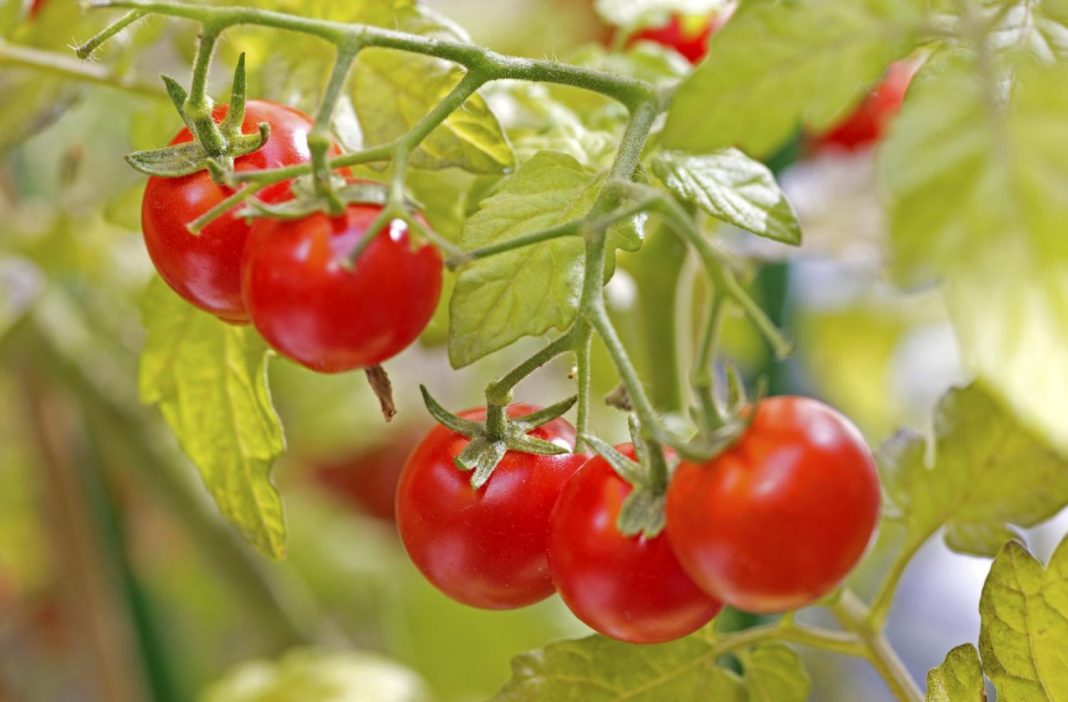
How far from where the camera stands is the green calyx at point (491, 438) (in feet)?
1.50

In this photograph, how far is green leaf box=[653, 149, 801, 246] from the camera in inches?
17.2

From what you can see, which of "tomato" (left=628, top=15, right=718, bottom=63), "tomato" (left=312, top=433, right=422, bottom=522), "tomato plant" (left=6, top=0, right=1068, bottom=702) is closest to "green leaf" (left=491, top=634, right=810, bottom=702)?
"tomato plant" (left=6, top=0, right=1068, bottom=702)

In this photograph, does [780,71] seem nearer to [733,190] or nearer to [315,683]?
[733,190]

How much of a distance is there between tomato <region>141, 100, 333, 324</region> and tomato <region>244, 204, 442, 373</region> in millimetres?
46

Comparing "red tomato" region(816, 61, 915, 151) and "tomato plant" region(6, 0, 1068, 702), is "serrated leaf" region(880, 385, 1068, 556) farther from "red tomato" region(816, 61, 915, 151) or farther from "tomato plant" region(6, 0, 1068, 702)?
"red tomato" region(816, 61, 915, 151)

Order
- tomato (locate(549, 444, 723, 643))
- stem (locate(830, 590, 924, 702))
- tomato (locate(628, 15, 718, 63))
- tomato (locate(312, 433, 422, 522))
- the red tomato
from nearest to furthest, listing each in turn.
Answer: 1. tomato (locate(549, 444, 723, 643))
2. stem (locate(830, 590, 924, 702))
3. tomato (locate(628, 15, 718, 63))
4. the red tomato
5. tomato (locate(312, 433, 422, 522))

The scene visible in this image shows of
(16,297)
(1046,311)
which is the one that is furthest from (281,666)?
(1046,311)

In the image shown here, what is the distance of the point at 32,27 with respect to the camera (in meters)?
0.68

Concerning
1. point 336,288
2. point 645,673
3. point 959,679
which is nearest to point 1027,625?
point 959,679

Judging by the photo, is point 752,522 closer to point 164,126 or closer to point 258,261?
point 258,261

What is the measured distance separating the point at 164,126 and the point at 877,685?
1.31m

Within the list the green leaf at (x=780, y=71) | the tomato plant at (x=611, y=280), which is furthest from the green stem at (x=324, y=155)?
the green leaf at (x=780, y=71)

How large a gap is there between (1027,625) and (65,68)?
20.7 inches

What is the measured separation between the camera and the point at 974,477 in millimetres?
542
